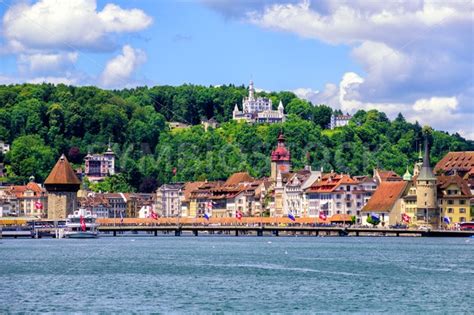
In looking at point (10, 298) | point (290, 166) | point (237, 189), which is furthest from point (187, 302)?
point (290, 166)

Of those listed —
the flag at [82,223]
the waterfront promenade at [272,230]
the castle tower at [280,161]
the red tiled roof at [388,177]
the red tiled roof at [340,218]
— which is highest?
the castle tower at [280,161]

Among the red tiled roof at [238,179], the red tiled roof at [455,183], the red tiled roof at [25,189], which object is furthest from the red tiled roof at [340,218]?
the red tiled roof at [25,189]

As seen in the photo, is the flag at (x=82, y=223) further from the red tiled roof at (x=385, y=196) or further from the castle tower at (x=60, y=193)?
the red tiled roof at (x=385, y=196)

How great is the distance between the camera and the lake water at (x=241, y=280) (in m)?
49.0

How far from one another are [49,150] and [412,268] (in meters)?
125

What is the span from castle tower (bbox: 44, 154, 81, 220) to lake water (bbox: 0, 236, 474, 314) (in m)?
45.4

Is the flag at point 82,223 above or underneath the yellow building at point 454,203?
underneath

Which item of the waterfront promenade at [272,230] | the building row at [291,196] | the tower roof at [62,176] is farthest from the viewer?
the tower roof at [62,176]

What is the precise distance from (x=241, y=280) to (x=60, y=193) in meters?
80.5

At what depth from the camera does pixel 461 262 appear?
7275cm

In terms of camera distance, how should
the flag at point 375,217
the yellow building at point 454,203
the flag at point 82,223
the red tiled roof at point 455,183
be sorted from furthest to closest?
the flag at point 375,217, the red tiled roof at point 455,183, the yellow building at point 454,203, the flag at point 82,223

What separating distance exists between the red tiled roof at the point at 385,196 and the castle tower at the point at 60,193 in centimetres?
3106

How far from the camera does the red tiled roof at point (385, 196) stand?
12762 centimetres

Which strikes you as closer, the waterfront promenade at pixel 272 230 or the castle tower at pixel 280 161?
the waterfront promenade at pixel 272 230
